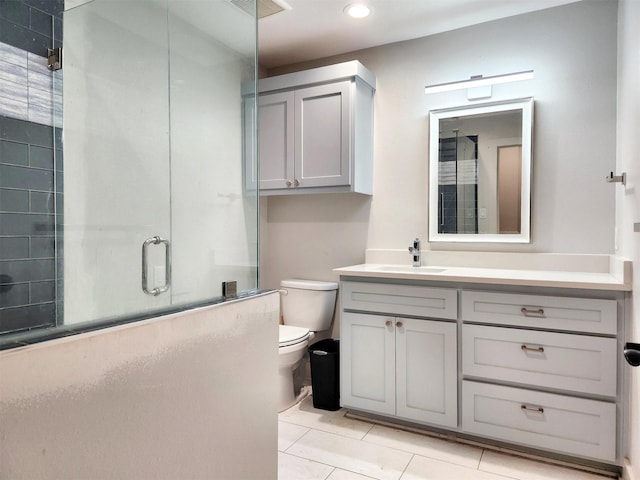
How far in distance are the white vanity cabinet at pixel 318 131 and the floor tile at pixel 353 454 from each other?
1446 millimetres

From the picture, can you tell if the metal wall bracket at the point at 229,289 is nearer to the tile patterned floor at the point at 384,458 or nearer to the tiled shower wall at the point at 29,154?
the tiled shower wall at the point at 29,154

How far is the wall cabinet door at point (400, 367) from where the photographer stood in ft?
7.10

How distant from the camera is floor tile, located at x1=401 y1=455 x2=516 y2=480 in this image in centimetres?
188

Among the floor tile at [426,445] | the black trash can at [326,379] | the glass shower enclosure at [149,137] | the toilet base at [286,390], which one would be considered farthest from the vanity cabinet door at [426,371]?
the glass shower enclosure at [149,137]

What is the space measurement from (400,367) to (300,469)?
0.73 m

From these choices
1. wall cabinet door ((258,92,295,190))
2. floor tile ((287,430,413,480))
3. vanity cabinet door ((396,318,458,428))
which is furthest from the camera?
wall cabinet door ((258,92,295,190))

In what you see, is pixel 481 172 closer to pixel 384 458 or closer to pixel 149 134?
pixel 384 458

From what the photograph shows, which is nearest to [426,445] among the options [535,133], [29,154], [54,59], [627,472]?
[627,472]

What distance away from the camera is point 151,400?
0.97 m

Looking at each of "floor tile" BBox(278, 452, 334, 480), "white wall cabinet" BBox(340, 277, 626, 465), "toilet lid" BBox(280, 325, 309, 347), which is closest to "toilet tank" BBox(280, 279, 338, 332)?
"toilet lid" BBox(280, 325, 309, 347)

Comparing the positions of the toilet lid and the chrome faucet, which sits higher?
the chrome faucet

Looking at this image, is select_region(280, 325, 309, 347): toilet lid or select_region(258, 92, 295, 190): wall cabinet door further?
select_region(258, 92, 295, 190): wall cabinet door

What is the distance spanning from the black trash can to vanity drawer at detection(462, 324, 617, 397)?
804 mm

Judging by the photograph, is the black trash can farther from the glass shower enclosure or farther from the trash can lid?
the glass shower enclosure
